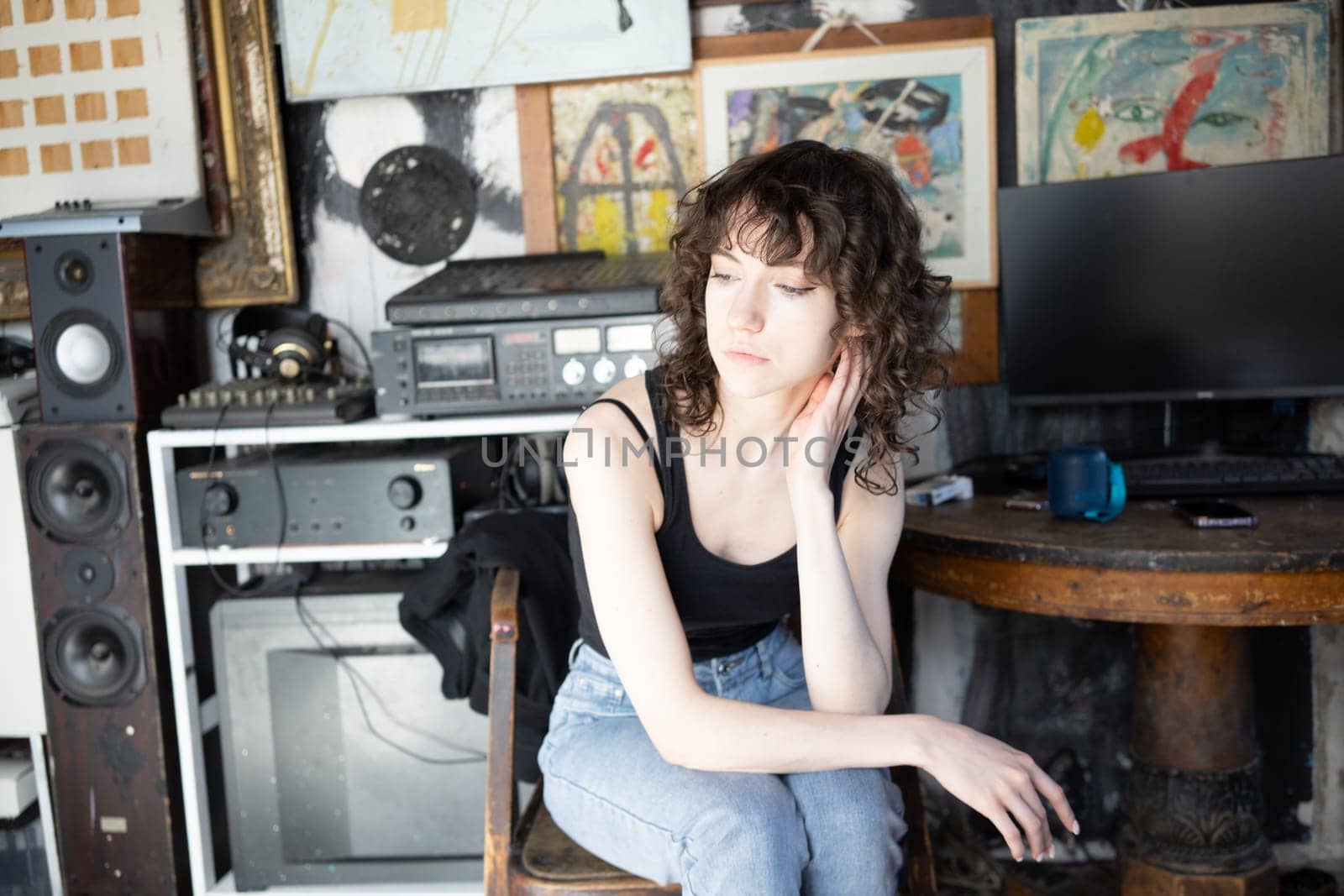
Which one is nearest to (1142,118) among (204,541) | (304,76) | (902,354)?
(902,354)

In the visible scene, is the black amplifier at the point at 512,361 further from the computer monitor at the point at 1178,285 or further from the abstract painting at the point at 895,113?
the computer monitor at the point at 1178,285

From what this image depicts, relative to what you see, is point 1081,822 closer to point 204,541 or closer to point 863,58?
point 863,58

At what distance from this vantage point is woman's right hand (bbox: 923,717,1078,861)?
3.78ft

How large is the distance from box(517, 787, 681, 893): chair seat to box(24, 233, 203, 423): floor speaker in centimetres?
111

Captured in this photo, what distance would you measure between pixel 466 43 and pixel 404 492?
96 centimetres

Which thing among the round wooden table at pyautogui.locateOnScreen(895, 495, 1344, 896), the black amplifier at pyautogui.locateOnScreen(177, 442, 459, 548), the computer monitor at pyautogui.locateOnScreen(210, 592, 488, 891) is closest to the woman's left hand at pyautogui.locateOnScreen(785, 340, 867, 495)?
the round wooden table at pyautogui.locateOnScreen(895, 495, 1344, 896)

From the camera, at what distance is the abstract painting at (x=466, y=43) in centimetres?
219

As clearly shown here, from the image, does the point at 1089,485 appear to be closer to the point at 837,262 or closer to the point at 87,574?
the point at 837,262

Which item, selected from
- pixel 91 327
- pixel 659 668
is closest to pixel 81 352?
pixel 91 327

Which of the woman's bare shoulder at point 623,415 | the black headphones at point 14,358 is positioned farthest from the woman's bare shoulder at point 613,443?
the black headphones at point 14,358

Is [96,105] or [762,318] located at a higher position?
[96,105]

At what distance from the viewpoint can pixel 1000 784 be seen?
1.16 m

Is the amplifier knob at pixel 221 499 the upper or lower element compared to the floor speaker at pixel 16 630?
upper

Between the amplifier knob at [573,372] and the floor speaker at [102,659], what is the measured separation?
2.55 ft
